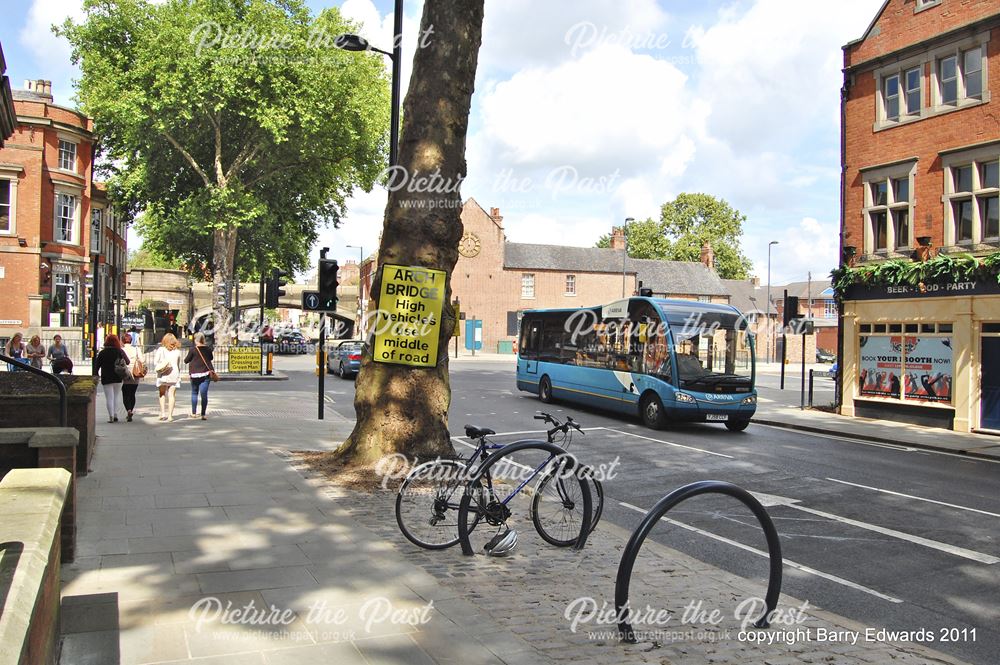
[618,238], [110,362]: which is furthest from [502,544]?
[618,238]

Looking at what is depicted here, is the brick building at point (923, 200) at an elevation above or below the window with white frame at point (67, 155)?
below

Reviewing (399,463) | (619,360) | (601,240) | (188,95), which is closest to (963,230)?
(619,360)

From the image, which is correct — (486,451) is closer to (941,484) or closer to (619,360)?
(941,484)

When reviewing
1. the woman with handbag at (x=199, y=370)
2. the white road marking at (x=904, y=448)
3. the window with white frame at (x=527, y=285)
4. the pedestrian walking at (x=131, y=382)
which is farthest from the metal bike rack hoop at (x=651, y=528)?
the window with white frame at (x=527, y=285)

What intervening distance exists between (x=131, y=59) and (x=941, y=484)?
32.6m

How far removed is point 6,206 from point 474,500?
35.7m

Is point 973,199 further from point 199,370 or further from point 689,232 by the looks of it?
point 689,232

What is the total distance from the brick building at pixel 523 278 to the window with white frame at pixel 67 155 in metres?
25.6

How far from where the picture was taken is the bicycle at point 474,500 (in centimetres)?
625

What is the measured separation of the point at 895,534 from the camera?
7785 mm

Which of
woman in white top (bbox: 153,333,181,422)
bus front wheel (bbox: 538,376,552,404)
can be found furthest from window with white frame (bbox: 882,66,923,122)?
woman in white top (bbox: 153,333,181,422)

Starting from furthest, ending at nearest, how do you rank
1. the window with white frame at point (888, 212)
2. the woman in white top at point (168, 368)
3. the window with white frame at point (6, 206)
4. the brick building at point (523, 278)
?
the brick building at point (523, 278) < the window with white frame at point (6, 206) < the window with white frame at point (888, 212) < the woman in white top at point (168, 368)

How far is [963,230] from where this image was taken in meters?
18.3

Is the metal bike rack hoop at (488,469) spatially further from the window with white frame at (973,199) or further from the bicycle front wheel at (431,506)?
the window with white frame at (973,199)
